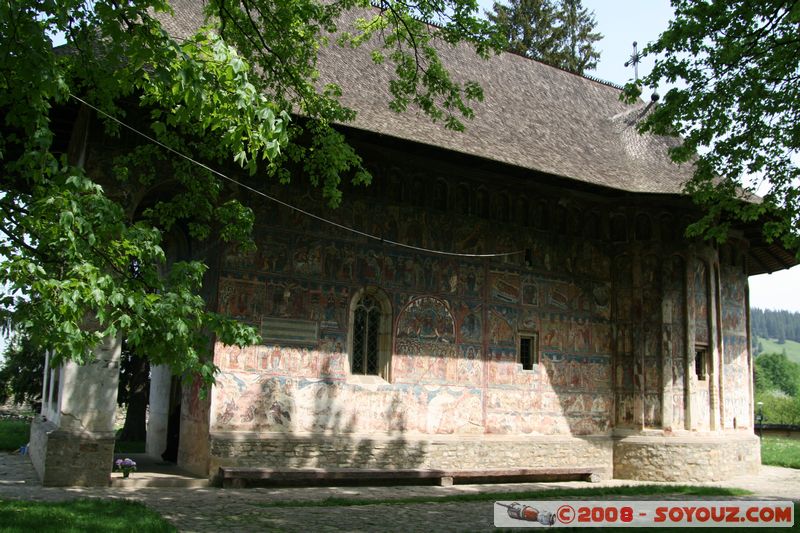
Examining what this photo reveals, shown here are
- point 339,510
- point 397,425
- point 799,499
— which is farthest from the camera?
point 397,425

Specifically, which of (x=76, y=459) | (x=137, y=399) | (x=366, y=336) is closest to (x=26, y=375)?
(x=137, y=399)

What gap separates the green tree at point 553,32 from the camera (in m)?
28.2

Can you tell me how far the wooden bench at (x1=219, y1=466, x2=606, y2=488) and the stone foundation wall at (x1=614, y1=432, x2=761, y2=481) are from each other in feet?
2.19

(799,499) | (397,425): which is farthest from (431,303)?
(799,499)

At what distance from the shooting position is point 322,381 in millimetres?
13211

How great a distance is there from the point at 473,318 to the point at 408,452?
112 inches

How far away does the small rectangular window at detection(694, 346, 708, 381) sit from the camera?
16.5 meters

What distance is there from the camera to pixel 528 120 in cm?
1745

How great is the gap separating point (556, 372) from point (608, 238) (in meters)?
3.21

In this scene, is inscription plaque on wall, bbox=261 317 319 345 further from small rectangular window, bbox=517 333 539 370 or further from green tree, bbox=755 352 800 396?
green tree, bbox=755 352 800 396

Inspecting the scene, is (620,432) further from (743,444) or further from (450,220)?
(450,220)

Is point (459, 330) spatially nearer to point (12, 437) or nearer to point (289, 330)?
point (289, 330)

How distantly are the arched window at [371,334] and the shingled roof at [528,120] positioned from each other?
2991 mm

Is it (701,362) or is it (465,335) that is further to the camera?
(701,362)
